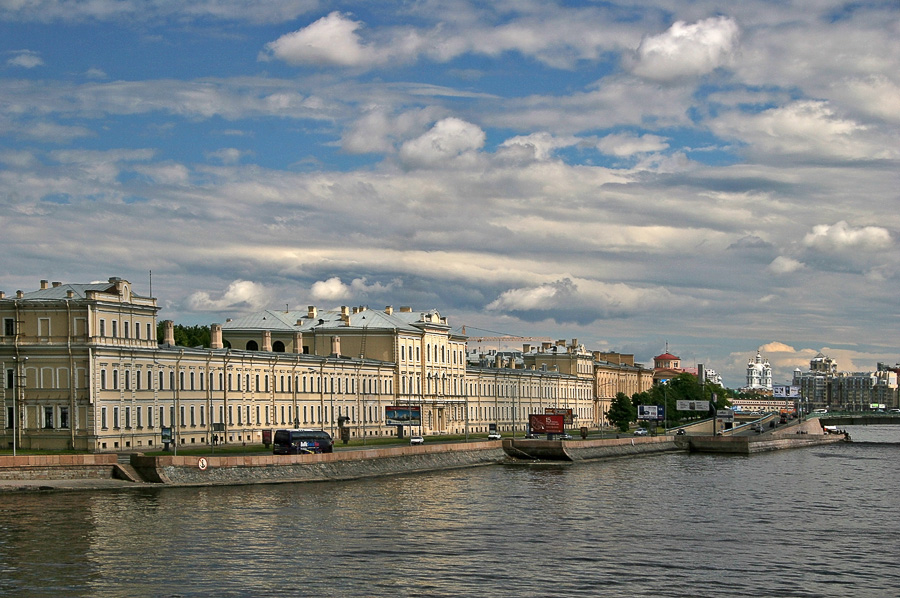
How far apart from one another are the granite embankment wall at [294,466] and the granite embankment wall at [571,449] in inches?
515

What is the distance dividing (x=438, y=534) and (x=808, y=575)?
649 inches

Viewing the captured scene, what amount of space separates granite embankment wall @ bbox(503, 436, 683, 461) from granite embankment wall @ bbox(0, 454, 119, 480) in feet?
165

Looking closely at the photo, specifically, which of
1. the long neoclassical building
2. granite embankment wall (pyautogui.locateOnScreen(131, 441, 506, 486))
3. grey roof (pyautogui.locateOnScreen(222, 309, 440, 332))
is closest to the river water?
granite embankment wall (pyautogui.locateOnScreen(131, 441, 506, 486))

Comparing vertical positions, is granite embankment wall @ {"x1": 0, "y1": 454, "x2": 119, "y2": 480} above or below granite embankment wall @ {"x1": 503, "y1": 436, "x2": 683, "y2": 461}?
above

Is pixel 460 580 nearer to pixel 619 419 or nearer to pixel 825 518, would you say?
pixel 825 518

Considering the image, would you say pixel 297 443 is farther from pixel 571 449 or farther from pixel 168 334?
pixel 571 449

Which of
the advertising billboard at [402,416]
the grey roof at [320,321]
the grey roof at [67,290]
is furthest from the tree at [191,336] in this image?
the grey roof at [67,290]

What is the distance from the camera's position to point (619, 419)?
199125 millimetres

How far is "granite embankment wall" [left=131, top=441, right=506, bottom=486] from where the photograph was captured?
244ft

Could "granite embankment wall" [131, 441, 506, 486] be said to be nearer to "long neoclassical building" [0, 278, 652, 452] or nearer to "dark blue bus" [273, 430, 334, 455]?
"dark blue bus" [273, 430, 334, 455]

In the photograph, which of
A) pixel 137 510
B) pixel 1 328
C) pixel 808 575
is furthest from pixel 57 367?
pixel 808 575

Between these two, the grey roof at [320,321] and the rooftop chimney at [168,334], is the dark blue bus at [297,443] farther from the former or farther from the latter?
the grey roof at [320,321]

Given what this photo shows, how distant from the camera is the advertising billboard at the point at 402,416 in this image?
128125 millimetres

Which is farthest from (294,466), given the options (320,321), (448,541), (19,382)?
(320,321)
